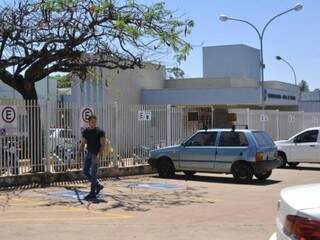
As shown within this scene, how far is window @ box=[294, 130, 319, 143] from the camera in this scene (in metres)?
22.9

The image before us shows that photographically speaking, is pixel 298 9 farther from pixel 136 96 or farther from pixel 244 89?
pixel 136 96

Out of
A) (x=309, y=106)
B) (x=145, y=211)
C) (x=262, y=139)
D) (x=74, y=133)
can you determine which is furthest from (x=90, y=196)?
(x=309, y=106)

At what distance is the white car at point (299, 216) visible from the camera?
4000 mm

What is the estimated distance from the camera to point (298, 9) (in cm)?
3550

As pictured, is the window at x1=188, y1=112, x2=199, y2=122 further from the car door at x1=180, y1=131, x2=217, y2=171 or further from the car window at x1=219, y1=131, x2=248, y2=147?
the car window at x1=219, y1=131, x2=248, y2=147

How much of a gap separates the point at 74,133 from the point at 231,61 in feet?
131

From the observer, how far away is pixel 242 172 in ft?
57.3

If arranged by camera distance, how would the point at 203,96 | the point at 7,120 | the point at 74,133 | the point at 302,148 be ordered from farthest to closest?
the point at 203,96, the point at 302,148, the point at 74,133, the point at 7,120

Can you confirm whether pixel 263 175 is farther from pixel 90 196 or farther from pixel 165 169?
pixel 90 196

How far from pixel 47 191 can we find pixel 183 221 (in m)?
5.79

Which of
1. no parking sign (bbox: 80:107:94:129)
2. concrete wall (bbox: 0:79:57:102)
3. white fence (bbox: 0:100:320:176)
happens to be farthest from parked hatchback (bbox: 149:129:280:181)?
concrete wall (bbox: 0:79:57:102)

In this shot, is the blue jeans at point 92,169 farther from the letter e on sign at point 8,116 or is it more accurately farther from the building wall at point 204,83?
the building wall at point 204,83

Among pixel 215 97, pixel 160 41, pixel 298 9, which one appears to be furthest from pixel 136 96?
pixel 160 41

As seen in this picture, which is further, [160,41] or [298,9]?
[298,9]
